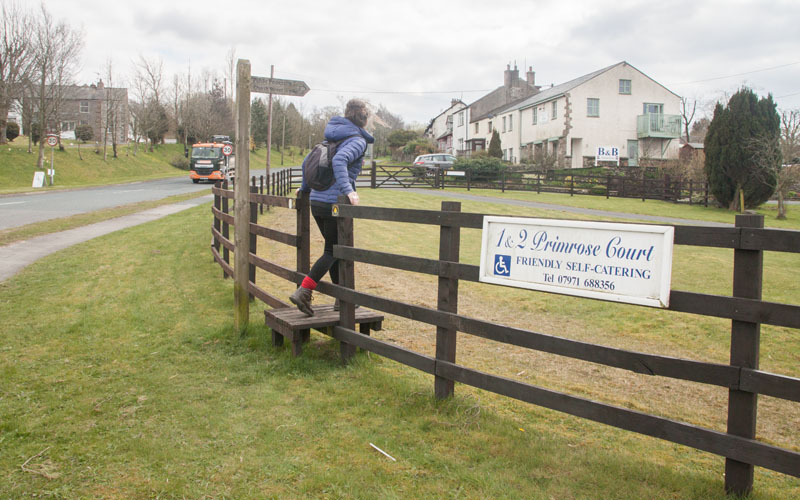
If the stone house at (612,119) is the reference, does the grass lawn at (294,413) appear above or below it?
below

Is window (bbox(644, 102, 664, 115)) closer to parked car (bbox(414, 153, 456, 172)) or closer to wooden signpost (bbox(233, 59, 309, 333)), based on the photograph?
parked car (bbox(414, 153, 456, 172))

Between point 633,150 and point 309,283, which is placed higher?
point 633,150

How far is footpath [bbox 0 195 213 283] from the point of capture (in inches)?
383

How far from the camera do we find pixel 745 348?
2.94m

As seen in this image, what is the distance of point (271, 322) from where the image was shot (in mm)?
5555

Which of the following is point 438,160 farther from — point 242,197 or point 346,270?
point 346,270

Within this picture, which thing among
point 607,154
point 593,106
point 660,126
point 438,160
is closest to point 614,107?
point 593,106

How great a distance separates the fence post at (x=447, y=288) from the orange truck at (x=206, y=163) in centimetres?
3555

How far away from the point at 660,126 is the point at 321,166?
1803 inches

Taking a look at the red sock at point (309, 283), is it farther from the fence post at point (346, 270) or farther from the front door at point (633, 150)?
the front door at point (633, 150)

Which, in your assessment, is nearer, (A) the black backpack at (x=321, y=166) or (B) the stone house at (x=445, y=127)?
(A) the black backpack at (x=321, y=166)

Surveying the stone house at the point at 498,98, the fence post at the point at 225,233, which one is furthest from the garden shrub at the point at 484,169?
the stone house at the point at 498,98

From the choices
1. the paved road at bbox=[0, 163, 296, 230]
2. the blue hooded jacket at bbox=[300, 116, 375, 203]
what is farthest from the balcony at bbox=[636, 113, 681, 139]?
the blue hooded jacket at bbox=[300, 116, 375, 203]

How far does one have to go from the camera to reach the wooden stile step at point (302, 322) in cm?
513
